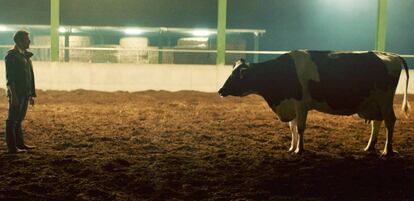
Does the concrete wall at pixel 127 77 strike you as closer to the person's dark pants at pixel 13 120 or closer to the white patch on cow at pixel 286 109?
the white patch on cow at pixel 286 109

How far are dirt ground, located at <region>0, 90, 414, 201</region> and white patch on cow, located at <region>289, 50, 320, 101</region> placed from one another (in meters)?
0.86

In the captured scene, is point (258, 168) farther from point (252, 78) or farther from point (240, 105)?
point (240, 105)

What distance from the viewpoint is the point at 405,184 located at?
5355 millimetres

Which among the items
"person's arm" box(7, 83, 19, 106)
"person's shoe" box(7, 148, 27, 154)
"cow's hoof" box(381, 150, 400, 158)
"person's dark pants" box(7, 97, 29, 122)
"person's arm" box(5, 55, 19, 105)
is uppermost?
"person's arm" box(5, 55, 19, 105)

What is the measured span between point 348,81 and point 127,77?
969cm

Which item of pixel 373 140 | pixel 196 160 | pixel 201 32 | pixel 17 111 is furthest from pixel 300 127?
pixel 201 32

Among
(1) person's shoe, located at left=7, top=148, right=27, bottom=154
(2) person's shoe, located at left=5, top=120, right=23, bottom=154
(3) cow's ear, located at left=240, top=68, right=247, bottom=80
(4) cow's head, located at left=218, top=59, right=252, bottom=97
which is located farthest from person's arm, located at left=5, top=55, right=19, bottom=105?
(3) cow's ear, located at left=240, top=68, right=247, bottom=80

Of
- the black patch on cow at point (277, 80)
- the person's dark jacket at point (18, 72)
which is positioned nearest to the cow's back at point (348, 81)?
the black patch on cow at point (277, 80)

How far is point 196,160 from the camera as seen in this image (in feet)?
21.3

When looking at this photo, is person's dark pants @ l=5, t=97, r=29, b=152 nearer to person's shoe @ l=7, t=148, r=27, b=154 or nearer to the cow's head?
person's shoe @ l=7, t=148, r=27, b=154

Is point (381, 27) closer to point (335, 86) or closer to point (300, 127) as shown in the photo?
point (335, 86)

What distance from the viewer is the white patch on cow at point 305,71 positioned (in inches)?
283

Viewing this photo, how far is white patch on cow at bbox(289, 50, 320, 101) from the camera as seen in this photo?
23.6 feet

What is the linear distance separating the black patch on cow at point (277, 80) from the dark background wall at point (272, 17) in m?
16.2
